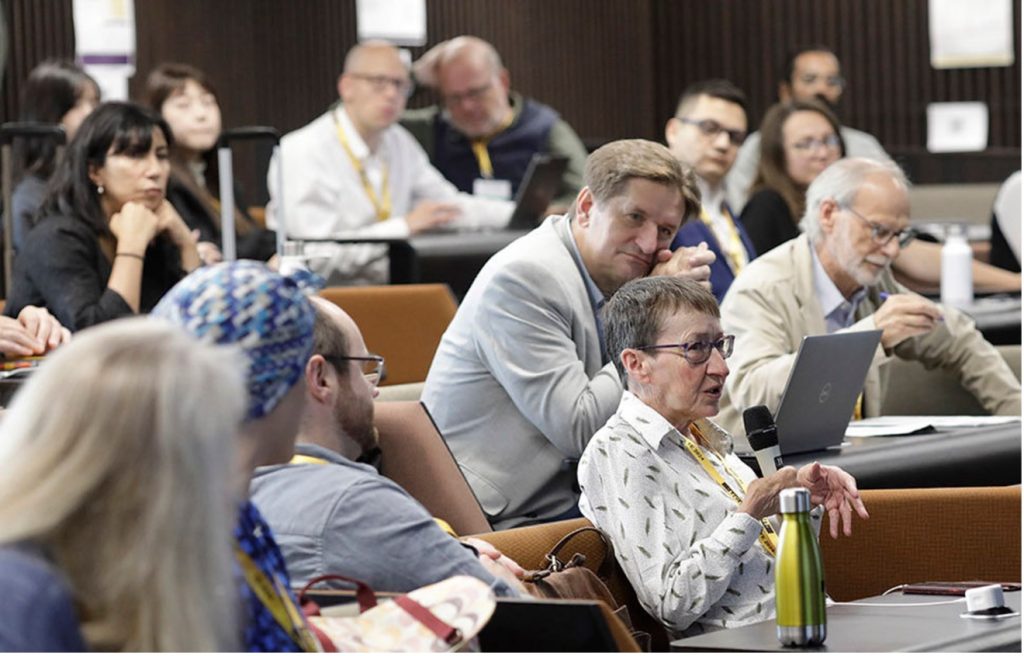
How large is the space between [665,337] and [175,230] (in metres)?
2.55

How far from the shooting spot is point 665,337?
3098mm

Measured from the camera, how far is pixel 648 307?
313cm

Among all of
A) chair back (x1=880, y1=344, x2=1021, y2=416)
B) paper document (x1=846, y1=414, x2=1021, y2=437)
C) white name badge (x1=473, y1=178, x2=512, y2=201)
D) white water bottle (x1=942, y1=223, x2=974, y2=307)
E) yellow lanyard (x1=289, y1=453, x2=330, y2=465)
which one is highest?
white name badge (x1=473, y1=178, x2=512, y2=201)

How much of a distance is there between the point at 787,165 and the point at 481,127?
2.13 meters

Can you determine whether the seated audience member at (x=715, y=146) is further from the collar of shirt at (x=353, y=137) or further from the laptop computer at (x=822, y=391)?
the laptop computer at (x=822, y=391)

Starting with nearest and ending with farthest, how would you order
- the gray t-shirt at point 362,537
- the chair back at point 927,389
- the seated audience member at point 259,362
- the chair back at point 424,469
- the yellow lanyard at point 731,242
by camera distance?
the seated audience member at point 259,362
the gray t-shirt at point 362,537
the chair back at point 424,469
the chair back at point 927,389
the yellow lanyard at point 731,242

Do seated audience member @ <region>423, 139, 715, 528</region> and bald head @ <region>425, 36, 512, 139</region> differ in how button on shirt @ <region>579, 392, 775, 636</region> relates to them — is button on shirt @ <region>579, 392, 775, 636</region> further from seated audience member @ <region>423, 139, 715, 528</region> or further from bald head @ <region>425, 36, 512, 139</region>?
bald head @ <region>425, 36, 512, 139</region>

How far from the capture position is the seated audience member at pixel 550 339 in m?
3.62

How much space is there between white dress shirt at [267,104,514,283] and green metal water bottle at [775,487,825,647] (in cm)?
446

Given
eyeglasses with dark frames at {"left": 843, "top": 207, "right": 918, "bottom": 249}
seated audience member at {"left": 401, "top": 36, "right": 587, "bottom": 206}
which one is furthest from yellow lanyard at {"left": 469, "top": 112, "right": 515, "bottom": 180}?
eyeglasses with dark frames at {"left": 843, "top": 207, "right": 918, "bottom": 249}

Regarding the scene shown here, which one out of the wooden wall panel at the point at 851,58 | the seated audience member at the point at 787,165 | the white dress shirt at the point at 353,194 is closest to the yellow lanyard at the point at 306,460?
the seated audience member at the point at 787,165

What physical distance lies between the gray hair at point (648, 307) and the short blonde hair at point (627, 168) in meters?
0.61

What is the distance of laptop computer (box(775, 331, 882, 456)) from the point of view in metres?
3.72

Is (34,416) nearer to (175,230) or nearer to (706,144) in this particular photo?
(175,230)
